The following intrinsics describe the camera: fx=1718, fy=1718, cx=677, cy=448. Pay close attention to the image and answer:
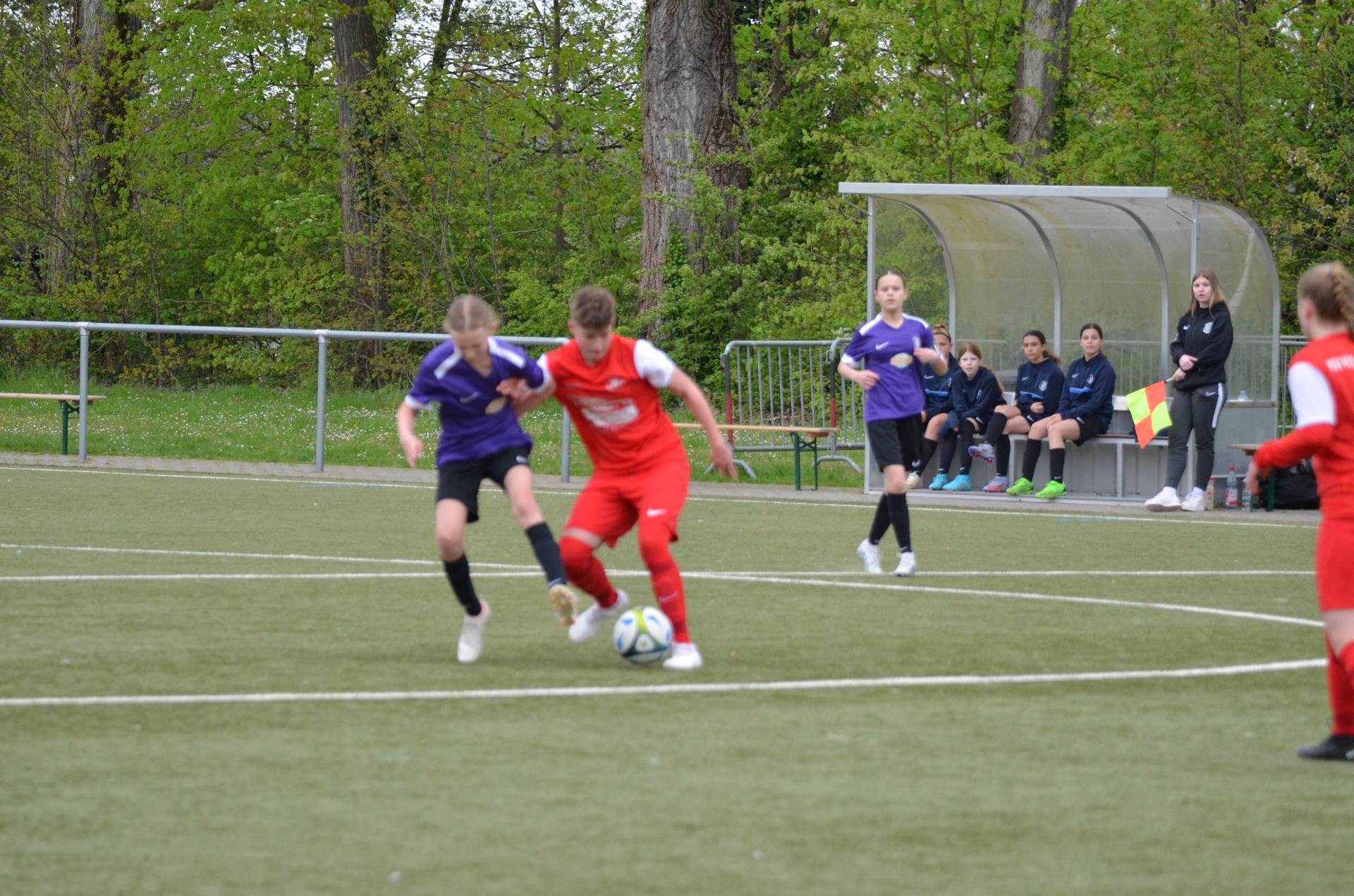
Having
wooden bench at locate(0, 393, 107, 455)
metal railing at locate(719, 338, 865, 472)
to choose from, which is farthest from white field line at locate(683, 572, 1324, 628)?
wooden bench at locate(0, 393, 107, 455)

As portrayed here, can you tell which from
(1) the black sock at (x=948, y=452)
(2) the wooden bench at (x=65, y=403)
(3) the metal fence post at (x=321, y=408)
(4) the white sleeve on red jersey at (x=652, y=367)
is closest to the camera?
(4) the white sleeve on red jersey at (x=652, y=367)

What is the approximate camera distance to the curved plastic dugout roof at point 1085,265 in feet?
52.5

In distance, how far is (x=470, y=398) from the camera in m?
7.16

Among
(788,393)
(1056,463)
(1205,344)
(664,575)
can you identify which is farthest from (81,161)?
(664,575)

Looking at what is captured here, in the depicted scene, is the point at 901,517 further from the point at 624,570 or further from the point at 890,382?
the point at 624,570

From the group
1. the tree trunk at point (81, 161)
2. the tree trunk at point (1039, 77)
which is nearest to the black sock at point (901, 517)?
the tree trunk at point (1039, 77)

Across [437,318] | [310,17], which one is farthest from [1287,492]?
[310,17]

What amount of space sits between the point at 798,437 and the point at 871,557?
636cm

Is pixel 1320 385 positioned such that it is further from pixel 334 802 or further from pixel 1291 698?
pixel 334 802

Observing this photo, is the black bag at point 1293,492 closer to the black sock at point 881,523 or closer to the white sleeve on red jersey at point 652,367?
the black sock at point 881,523

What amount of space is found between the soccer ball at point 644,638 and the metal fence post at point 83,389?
39.8 feet

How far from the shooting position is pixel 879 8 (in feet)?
75.1

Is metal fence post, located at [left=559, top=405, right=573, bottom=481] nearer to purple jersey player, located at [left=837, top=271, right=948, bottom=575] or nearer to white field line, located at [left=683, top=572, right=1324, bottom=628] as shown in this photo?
purple jersey player, located at [left=837, top=271, right=948, bottom=575]

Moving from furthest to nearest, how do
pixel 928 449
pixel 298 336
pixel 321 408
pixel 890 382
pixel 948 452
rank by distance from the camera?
pixel 298 336 → pixel 321 408 → pixel 928 449 → pixel 948 452 → pixel 890 382
